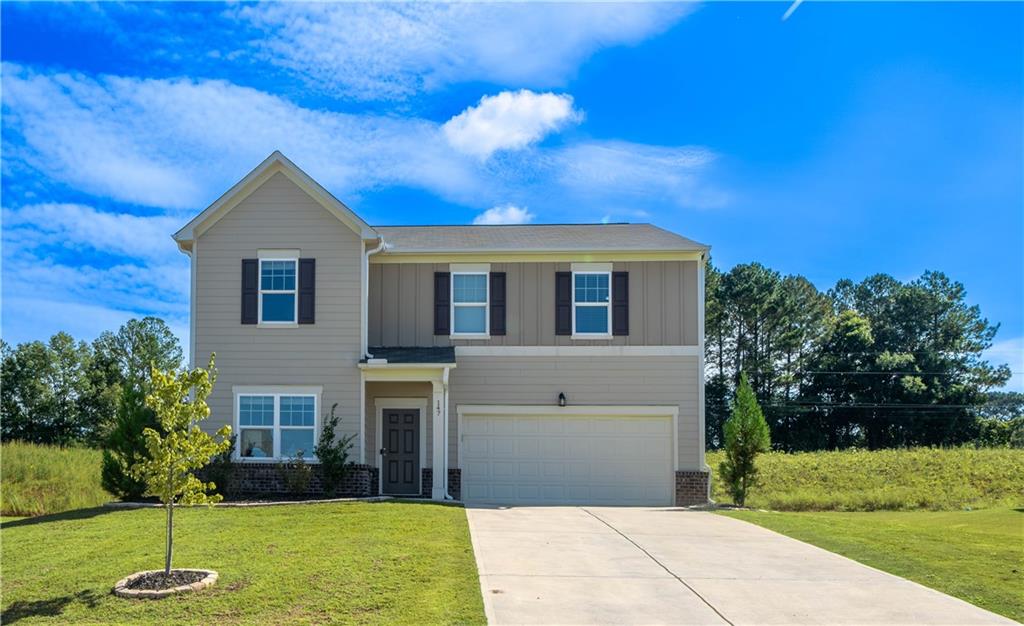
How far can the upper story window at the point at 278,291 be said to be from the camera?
18.8m

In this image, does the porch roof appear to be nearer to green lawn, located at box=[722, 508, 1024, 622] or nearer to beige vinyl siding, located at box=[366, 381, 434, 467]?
beige vinyl siding, located at box=[366, 381, 434, 467]

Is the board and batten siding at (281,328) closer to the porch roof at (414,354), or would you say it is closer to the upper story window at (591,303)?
the porch roof at (414,354)

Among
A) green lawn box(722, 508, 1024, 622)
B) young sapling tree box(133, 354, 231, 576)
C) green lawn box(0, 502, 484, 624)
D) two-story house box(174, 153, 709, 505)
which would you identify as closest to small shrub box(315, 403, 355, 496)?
two-story house box(174, 153, 709, 505)

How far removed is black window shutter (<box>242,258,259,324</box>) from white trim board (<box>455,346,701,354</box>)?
4506mm

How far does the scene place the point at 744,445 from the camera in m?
19.5

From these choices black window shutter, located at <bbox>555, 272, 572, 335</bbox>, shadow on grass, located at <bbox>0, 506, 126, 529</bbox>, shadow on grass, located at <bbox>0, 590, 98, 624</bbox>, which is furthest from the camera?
black window shutter, located at <bbox>555, 272, 572, 335</bbox>

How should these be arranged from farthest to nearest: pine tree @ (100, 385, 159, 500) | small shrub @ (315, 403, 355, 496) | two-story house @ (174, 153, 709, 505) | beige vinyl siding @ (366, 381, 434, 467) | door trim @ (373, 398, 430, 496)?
door trim @ (373, 398, 430, 496)
beige vinyl siding @ (366, 381, 434, 467)
two-story house @ (174, 153, 709, 505)
small shrub @ (315, 403, 355, 496)
pine tree @ (100, 385, 159, 500)

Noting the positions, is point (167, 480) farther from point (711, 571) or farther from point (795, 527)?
point (795, 527)

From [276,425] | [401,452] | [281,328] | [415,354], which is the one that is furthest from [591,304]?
[276,425]

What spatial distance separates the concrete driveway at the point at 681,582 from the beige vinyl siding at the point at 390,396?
5681 millimetres

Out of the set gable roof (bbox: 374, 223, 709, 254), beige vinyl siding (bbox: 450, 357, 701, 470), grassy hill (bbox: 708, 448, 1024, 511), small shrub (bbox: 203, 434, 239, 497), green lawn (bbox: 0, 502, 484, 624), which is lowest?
grassy hill (bbox: 708, 448, 1024, 511)

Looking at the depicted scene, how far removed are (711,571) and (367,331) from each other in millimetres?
10942

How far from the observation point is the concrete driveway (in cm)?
857

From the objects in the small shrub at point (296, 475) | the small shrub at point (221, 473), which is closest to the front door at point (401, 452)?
the small shrub at point (296, 475)
